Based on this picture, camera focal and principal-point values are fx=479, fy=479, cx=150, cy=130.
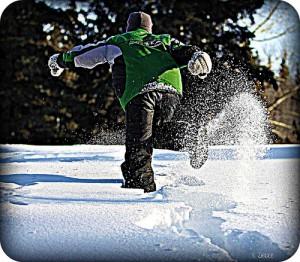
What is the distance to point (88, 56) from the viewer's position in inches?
62.0

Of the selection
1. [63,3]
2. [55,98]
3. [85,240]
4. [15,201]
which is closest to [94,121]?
[55,98]

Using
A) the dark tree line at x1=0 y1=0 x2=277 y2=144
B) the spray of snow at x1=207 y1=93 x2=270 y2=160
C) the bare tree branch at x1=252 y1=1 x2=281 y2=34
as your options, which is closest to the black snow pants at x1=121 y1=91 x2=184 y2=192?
the spray of snow at x1=207 y1=93 x2=270 y2=160

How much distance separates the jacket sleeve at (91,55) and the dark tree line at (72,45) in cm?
102

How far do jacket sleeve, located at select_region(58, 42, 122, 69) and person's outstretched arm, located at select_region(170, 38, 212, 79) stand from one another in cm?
18

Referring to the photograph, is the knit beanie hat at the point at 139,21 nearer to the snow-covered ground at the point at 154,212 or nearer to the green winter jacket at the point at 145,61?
the green winter jacket at the point at 145,61

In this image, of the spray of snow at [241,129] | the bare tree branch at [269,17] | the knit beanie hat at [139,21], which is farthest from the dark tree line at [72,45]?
the knit beanie hat at [139,21]

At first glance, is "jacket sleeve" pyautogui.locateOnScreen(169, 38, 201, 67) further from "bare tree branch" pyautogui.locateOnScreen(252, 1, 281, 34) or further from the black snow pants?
"bare tree branch" pyautogui.locateOnScreen(252, 1, 281, 34)

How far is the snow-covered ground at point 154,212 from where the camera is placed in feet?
3.60

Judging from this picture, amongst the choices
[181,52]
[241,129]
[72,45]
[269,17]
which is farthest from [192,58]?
[72,45]

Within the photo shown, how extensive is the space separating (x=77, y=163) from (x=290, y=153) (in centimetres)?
81

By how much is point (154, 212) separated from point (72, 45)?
2258 mm

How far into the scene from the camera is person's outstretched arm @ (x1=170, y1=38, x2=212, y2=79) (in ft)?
4.59

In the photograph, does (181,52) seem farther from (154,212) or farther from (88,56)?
(154,212)

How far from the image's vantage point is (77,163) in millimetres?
1746
